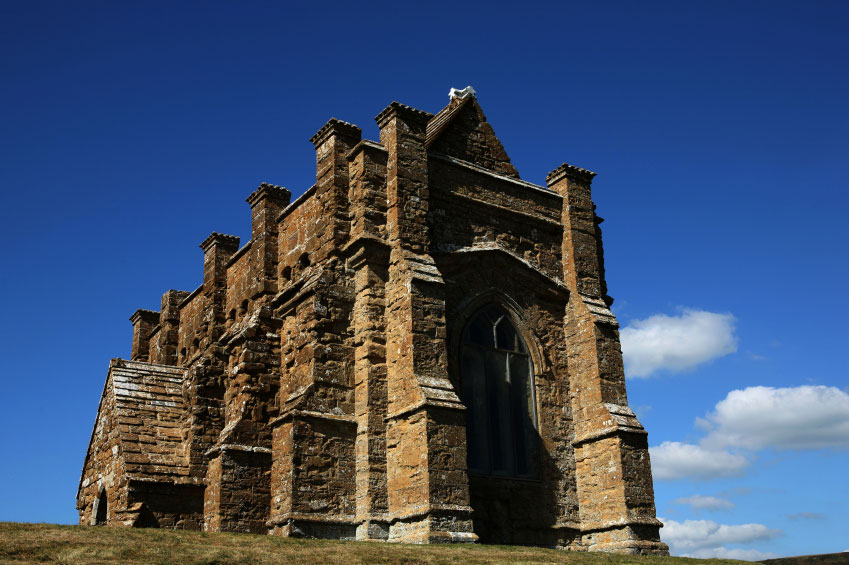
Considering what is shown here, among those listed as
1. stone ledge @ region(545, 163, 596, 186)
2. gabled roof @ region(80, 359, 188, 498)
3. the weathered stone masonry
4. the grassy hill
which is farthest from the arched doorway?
stone ledge @ region(545, 163, 596, 186)

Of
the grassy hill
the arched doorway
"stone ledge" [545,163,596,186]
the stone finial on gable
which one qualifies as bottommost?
the grassy hill

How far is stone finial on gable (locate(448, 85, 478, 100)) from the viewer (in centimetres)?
2088

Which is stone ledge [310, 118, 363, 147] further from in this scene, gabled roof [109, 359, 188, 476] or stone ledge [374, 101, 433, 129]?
gabled roof [109, 359, 188, 476]

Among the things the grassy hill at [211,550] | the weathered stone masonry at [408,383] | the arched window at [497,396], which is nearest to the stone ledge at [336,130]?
the weathered stone masonry at [408,383]

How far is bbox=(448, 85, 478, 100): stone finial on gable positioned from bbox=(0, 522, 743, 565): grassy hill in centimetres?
1148

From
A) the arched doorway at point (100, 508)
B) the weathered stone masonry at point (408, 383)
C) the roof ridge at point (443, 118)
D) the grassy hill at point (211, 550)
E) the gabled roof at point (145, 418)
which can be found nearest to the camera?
the grassy hill at point (211, 550)

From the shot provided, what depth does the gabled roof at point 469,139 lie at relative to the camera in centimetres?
1942

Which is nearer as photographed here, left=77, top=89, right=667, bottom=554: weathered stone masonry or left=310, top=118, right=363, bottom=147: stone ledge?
left=77, top=89, right=667, bottom=554: weathered stone masonry

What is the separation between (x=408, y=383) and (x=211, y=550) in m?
5.29

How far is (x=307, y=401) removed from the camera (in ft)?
51.6

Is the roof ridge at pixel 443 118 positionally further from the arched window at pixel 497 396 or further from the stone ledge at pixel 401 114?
the arched window at pixel 497 396

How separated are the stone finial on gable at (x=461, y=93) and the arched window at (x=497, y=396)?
5.83m

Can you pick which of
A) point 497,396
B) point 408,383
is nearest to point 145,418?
point 408,383

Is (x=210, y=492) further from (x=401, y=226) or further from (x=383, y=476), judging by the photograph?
(x=401, y=226)
